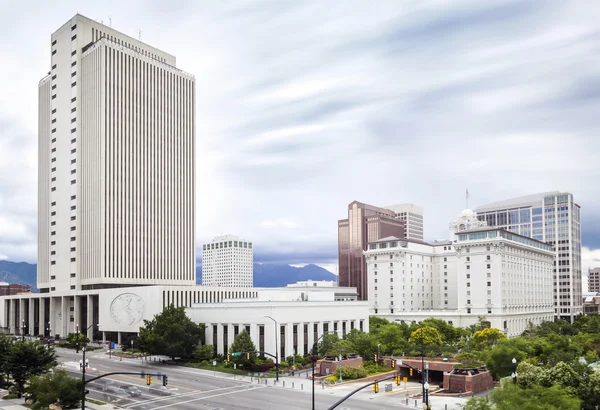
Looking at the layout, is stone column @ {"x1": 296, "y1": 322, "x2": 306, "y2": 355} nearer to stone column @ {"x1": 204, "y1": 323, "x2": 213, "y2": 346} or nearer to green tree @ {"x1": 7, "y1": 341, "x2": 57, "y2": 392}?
stone column @ {"x1": 204, "y1": 323, "x2": 213, "y2": 346}

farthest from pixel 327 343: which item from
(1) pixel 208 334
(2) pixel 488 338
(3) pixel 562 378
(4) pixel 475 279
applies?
(4) pixel 475 279

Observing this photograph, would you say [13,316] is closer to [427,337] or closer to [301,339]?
[301,339]

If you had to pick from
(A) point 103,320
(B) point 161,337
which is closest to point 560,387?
(B) point 161,337

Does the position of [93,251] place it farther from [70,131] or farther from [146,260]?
[70,131]

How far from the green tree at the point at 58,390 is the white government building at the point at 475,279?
115086 mm

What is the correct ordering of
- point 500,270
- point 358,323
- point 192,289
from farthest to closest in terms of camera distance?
point 500,270 < point 192,289 < point 358,323

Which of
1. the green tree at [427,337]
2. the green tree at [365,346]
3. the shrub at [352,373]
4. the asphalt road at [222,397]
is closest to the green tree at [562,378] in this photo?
the asphalt road at [222,397]

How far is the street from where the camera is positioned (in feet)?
226

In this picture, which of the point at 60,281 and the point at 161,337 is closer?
the point at 161,337

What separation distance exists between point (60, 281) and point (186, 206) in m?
42.6

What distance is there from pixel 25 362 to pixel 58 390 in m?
13.9

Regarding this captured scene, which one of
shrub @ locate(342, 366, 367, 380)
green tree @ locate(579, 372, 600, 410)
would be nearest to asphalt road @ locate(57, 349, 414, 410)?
shrub @ locate(342, 366, 367, 380)

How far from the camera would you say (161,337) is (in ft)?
349

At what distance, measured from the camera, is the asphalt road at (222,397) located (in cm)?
6862
